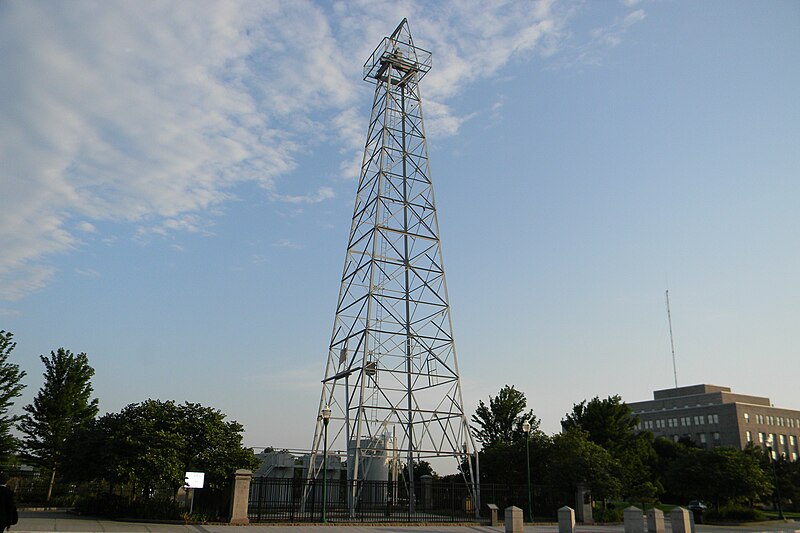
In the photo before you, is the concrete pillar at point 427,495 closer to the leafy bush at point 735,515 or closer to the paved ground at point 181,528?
the paved ground at point 181,528

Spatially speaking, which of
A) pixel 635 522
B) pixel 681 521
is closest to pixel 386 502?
pixel 635 522

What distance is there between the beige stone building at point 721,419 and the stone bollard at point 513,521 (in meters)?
90.7

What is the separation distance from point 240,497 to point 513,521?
10.2 m

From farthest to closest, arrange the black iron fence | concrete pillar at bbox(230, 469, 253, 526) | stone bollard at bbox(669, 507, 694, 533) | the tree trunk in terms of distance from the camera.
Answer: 1. the tree trunk
2. the black iron fence
3. stone bollard at bbox(669, 507, 694, 533)
4. concrete pillar at bbox(230, 469, 253, 526)

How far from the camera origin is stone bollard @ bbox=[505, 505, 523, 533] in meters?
24.4

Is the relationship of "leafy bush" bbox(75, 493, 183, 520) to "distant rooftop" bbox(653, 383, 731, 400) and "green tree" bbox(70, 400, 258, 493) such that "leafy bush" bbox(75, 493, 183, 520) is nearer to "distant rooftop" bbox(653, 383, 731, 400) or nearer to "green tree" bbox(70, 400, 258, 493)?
"green tree" bbox(70, 400, 258, 493)

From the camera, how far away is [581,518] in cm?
3434

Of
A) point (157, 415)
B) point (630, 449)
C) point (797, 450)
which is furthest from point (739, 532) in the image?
point (797, 450)

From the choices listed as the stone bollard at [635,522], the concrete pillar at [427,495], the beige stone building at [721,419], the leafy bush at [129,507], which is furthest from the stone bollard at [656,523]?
the beige stone building at [721,419]

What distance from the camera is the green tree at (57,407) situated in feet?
122

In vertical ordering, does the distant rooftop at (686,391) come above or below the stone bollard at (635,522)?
above

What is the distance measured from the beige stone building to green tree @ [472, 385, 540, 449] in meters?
64.0

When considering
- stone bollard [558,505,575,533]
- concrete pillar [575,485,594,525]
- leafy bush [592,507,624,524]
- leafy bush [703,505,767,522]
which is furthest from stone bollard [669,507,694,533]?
leafy bush [703,505,767,522]

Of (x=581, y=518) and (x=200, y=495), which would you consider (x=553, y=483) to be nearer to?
(x=581, y=518)
